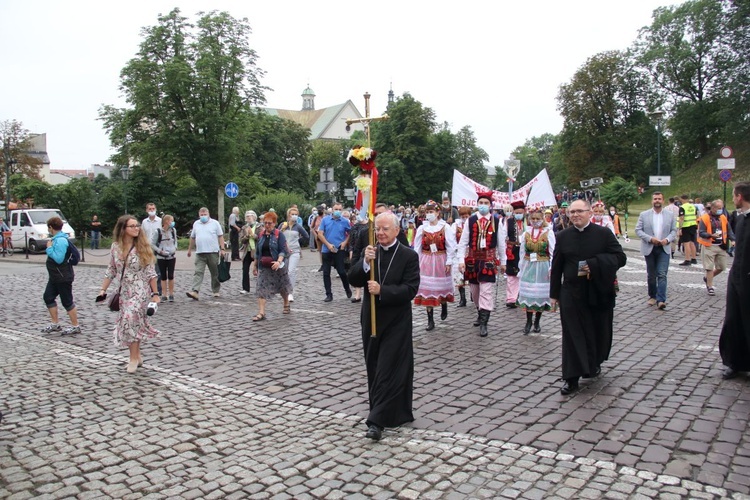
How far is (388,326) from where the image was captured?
536 cm

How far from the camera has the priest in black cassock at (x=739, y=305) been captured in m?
6.43

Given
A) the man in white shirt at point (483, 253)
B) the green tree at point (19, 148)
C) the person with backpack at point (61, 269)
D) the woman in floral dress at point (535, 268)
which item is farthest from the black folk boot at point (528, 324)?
the green tree at point (19, 148)

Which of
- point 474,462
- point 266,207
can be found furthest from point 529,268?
point 266,207

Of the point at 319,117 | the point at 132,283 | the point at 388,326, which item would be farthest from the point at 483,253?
the point at 319,117

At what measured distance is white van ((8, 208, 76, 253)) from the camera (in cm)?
3112

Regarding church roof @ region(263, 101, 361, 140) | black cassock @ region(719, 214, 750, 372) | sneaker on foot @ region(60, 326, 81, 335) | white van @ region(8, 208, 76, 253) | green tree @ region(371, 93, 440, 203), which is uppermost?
church roof @ region(263, 101, 361, 140)

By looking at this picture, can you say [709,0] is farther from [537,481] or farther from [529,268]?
[537,481]

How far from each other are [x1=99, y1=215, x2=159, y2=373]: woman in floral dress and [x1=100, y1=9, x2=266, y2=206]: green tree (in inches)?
1374

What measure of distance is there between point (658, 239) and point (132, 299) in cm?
837

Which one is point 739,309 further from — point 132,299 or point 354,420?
point 132,299

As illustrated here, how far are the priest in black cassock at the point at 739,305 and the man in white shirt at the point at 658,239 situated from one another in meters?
4.29

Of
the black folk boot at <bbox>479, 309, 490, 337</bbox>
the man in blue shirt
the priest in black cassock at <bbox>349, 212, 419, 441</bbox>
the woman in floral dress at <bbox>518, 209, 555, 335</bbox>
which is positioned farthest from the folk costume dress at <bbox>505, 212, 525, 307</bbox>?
the priest in black cassock at <bbox>349, 212, 419, 441</bbox>

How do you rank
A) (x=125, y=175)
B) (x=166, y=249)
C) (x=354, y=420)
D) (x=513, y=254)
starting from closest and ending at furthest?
(x=354, y=420) < (x=513, y=254) < (x=166, y=249) < (x=125, y=175)

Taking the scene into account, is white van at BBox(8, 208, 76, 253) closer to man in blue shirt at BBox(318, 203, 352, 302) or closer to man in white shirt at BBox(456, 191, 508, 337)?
man in blue shirt at BBox(318, 203, 352, 302)
